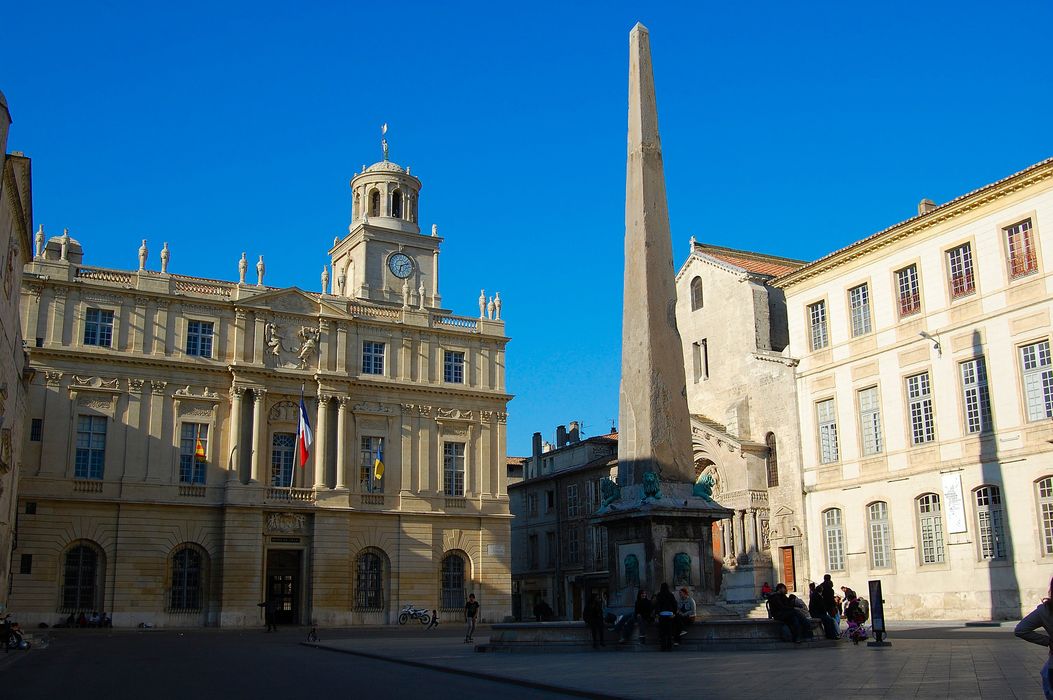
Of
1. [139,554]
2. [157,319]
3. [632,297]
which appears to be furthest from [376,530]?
[632,297]

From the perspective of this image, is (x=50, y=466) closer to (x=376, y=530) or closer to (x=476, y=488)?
(x=376, y=530)

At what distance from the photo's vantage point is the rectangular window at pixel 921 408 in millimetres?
29219

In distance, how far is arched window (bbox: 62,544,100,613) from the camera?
36.6m

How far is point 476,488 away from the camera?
4441cm

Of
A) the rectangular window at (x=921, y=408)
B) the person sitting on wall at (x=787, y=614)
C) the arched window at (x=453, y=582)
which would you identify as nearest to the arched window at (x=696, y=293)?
the rectangular window at (x=921, y=408)

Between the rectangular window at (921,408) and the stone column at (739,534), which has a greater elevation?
the rectangular window at (921,408)

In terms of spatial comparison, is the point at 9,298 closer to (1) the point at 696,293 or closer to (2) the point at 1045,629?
(2) the point at 1045,629

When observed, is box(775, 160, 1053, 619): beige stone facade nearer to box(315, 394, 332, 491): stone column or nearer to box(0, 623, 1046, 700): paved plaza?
box(0, 623, 1046, 700): paved plaza

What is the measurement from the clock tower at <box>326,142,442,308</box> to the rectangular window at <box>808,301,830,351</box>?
20140mm

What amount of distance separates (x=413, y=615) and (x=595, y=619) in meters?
26.1

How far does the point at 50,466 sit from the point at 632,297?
2755 cm

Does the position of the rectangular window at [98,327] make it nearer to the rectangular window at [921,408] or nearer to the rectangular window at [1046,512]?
the rectangular window at [921,408]

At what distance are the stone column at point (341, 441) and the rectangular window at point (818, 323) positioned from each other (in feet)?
62.6

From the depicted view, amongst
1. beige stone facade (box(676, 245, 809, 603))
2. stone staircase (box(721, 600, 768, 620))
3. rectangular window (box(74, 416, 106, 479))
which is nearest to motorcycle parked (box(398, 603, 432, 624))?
beige stone facade (box(676, 245, 809, 603))
